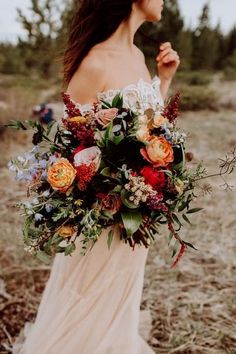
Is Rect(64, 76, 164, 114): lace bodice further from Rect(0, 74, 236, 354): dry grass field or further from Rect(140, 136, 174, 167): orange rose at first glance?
Rect(0, 74, 236, 354): dry grass field

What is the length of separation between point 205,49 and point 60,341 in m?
24.8

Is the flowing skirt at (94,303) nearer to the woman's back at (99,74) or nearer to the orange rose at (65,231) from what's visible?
the orange rose at (65,231)

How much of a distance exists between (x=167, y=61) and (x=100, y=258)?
3.41 ft

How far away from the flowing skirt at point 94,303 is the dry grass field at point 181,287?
742 millimetres

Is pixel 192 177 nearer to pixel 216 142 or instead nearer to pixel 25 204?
pixel 25 204

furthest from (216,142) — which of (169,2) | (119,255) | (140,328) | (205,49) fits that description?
(205,49)

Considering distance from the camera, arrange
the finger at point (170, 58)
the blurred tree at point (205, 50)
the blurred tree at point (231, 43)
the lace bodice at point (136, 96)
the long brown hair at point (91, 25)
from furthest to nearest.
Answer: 1. the blurred tree at point (231, 43)
2. the blurred tree at point (205, 50)
3. the finger at point (170, 58)
4. the long brown hair at point (91, 25)
5. the lace bodice at point (136, 96)

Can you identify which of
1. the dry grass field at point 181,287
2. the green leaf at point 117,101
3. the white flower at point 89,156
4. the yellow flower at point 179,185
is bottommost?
the dry grass field at point 181,287

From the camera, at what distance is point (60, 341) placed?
2.11 m

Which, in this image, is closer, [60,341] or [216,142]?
[60,341]

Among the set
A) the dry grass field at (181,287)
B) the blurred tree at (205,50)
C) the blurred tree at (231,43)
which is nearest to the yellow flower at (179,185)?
the dry grass field at (181,287)

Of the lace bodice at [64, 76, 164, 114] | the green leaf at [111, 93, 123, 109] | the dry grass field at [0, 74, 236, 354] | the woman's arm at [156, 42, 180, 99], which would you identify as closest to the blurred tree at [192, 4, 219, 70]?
the dry grass field at [0, 74, 236, 354]

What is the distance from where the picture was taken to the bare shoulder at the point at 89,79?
6.41ft

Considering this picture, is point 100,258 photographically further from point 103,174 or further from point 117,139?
point 117,139
